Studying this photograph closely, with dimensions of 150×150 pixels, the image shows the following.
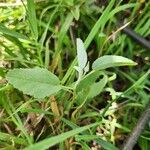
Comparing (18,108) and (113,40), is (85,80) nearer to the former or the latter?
(18,108)

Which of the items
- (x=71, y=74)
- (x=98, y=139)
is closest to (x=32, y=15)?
(x=71, y=74)

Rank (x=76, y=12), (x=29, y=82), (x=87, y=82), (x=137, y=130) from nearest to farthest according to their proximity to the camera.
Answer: (x=29, y=82), (x=87, y=82), (x=137, y=130), (x=76, y=12)

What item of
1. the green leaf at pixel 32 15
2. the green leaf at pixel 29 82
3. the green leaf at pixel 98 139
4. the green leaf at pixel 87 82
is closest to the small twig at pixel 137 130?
the green leaf at pixel 98 139

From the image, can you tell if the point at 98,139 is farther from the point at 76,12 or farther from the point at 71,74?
the point at 76,12

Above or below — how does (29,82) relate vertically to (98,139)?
above

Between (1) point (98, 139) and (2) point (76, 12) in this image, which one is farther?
(2) point (76, 12)

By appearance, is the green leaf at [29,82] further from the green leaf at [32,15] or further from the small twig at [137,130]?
the small twig at [137,130]

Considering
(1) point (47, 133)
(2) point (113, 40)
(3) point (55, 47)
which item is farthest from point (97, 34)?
(1) point (47, 133)
